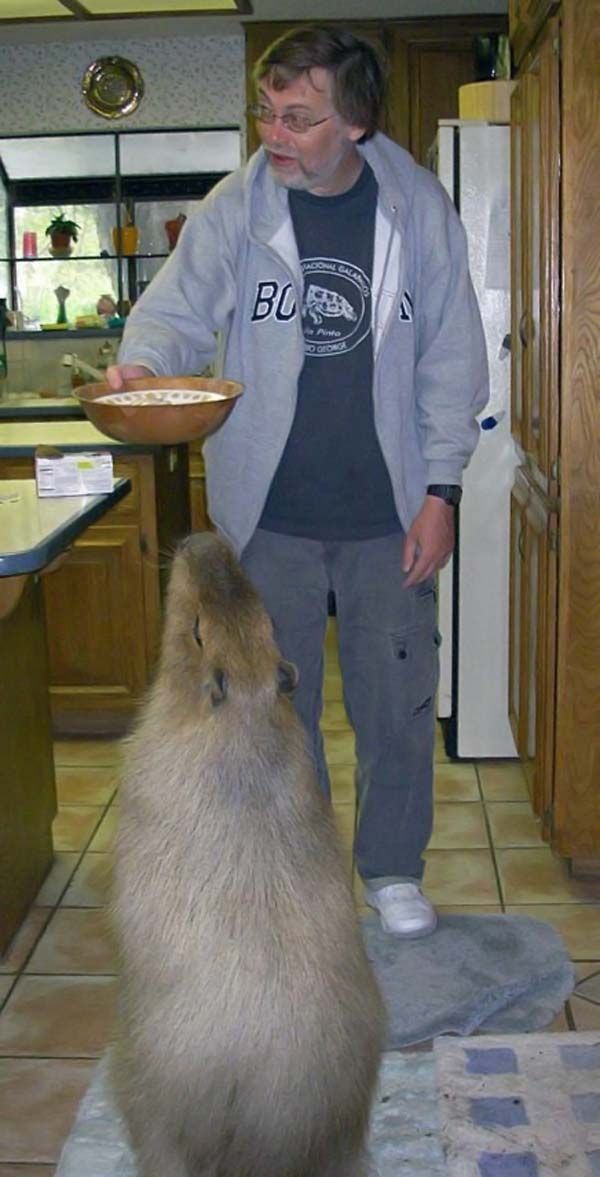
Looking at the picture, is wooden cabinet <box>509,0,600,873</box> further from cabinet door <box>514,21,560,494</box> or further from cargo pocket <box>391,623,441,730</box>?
cargo pocket <box>391,623,441,730</box>

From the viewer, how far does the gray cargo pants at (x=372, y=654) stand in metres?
2.29

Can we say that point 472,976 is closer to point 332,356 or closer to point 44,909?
point 44,909

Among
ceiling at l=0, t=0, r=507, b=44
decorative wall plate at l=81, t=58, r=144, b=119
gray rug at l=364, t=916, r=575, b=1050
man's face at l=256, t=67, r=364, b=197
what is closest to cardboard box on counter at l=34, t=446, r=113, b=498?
man's face at l=256, t=67, r=364, b=197

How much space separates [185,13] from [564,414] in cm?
444

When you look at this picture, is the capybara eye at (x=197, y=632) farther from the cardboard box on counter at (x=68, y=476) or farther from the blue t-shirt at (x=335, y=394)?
the cardboard box on counter at (x=68, y=476)

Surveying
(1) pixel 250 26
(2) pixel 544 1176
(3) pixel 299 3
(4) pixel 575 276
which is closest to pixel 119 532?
(4) pixel 575 276

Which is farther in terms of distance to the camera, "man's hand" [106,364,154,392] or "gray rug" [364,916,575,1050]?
"gray rug" [364,916,575,1050]

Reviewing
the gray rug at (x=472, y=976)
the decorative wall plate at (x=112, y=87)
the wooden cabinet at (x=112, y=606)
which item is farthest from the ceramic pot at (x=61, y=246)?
the gray rug at (x=472, y=976)

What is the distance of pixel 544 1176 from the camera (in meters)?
1.81

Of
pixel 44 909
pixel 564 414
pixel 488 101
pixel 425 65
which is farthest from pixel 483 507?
pixel 425 65

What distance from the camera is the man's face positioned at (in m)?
2.04

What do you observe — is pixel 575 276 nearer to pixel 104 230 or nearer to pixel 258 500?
pixel 258 500

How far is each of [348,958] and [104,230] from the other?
21.3 ft

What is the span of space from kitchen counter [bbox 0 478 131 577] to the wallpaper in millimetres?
4781
